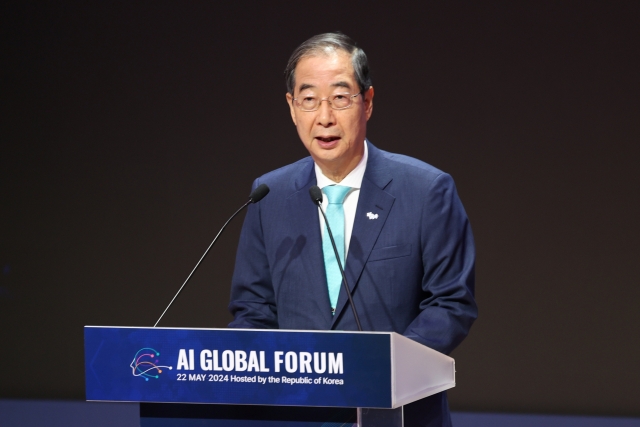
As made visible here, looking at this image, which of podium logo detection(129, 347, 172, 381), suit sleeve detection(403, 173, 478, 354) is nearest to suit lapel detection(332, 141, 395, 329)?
suit sleeve detection(403, 173, 478, 354)

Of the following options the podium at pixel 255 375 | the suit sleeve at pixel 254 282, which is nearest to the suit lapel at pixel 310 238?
the suit sleeve at pixel 254 282

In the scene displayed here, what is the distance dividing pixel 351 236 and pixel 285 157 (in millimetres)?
2672

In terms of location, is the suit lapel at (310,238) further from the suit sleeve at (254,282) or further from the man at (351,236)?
the suit sleeve at (254,282)

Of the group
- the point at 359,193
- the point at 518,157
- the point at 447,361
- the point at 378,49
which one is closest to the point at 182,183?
the point at 378,49

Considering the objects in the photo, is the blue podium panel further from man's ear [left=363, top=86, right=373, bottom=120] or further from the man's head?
man's ear [left=363, top=86, right=373, bottom=120]

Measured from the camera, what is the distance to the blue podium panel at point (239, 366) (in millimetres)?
1480

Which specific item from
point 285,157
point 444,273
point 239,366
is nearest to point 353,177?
point 444,273

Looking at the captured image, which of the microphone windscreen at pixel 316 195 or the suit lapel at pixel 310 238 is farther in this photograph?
the suit lapel at pixel 310 238

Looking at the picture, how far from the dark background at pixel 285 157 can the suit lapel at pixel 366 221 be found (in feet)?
7.99

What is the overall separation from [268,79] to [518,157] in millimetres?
1463

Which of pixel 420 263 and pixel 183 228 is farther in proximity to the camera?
pixel 183 228

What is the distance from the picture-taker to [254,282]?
2.24m

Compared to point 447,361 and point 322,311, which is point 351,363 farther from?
point 322,311

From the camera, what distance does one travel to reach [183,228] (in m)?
4.94
